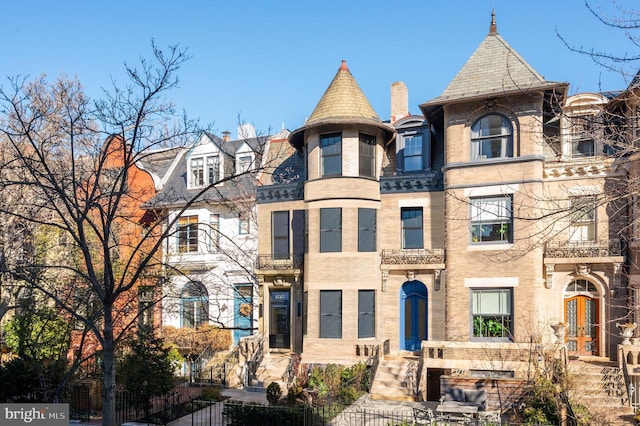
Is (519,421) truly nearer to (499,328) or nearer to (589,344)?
(499,328)

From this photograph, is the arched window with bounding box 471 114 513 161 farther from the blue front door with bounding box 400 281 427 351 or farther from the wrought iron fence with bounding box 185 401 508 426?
the wrought iron fence with bounding box 185 401 508 426

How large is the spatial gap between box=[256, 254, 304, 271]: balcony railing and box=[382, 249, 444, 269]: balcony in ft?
12.8

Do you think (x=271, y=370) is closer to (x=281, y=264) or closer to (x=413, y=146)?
(x=281, y=264)

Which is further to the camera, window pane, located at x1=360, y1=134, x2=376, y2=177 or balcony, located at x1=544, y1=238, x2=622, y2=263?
window pane, located at x1=360, y1=134, x2=376, y2=177

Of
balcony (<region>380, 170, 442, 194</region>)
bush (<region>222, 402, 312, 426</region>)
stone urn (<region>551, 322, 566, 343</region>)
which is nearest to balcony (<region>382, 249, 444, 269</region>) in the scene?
balcony (<region>380, 170, 442, 194</region>)

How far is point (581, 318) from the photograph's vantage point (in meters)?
19.5

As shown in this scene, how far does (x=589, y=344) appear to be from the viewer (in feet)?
63.3

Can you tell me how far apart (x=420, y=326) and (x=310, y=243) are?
5.67 meters

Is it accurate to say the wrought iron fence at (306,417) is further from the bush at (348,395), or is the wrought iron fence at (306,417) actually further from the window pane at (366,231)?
the window pane at (366,231)

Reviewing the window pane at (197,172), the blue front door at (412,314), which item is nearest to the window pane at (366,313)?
the blue front door at (412,314)

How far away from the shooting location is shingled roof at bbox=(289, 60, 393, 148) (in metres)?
21.5

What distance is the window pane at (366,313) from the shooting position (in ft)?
69.4

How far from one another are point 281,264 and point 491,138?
10203 millimetres

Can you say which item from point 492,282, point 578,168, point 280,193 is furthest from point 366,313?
point 578,168
